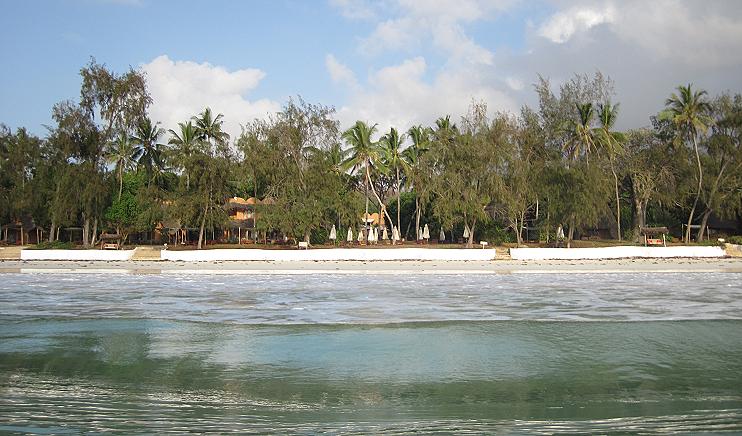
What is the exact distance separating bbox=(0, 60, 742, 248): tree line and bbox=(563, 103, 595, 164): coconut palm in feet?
0.39

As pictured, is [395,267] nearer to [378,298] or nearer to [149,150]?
[378,298]

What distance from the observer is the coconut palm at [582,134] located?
49.2 metres

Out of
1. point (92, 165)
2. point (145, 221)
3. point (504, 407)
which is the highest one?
point (92, 165)

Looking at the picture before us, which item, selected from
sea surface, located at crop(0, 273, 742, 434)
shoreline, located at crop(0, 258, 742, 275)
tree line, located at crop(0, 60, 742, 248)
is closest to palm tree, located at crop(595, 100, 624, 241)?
tree line, located at crop(0, 60, 742, 248)

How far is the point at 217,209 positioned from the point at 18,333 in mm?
36796

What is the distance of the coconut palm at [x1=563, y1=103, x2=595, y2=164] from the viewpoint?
49.2 metres

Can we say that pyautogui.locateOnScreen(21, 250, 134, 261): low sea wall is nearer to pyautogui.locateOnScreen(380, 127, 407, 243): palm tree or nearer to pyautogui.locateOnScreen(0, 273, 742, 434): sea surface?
pyautogui.locateOnScreen(0, 273, 742, 434): sea surface

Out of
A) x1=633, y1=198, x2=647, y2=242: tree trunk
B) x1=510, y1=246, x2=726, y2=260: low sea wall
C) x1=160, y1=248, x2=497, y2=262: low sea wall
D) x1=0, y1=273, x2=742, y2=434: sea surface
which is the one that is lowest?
x1=0, y1=273, x2=742, y2=434: sea surface

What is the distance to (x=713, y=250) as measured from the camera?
3553 centimetres

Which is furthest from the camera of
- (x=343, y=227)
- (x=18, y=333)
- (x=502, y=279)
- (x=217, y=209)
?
(x=343, y=227)

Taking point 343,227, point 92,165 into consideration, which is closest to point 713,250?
point 343,227

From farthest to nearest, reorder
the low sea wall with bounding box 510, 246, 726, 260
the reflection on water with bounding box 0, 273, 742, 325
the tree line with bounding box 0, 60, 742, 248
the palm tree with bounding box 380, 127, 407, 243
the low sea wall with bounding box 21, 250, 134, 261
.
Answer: the palm tree with bounding box 380, 127, 407, 243
the tree line with bounding box 0, 60, 742, 248
the low sea wall with bounding box 21, 250, 134, 261
the low sea wall with bounding box 510, 246, 726, 260
the reflection on water with bounding box 0, 273, 742, 325

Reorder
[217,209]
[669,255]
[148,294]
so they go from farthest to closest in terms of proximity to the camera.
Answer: [217,209]
[669,255]
[148,294]

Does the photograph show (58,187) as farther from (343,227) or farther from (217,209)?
(343,227)
